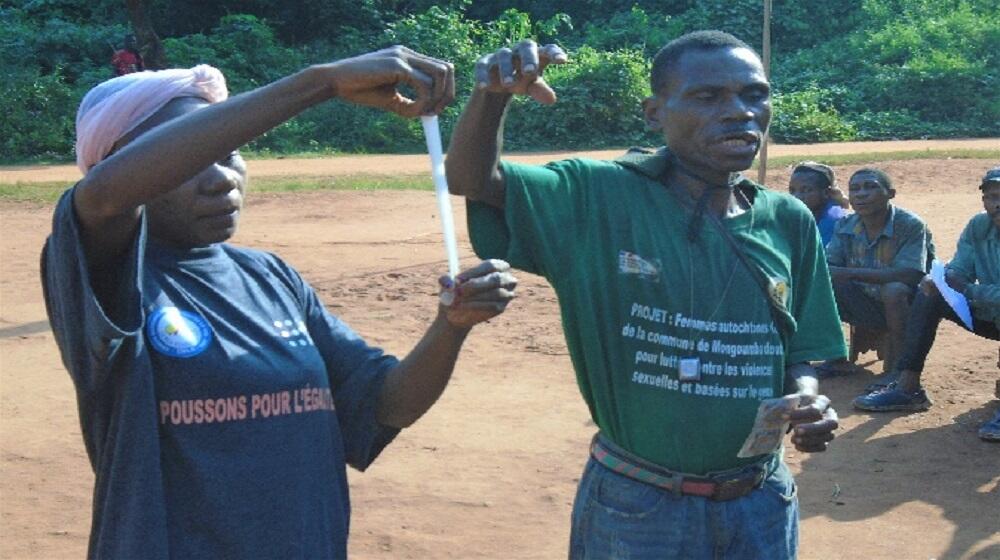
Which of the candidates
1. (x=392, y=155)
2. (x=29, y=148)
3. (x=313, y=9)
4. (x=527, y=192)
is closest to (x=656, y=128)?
(x=527, y=192)

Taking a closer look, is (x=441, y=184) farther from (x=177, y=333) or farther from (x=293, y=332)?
(x=177, y=333)

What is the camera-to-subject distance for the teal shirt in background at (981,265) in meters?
6.44

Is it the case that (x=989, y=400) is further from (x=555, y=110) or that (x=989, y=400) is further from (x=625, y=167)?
(x=555, y=110)

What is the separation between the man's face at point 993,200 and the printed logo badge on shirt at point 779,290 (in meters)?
4.01

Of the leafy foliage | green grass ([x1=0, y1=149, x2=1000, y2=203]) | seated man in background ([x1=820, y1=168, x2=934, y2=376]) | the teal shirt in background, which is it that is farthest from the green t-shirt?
the leafy foliage

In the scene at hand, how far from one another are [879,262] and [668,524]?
503cm

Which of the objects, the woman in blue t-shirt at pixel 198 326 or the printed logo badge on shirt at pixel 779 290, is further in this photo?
the printed logo badge on shirt at pixel 779 290

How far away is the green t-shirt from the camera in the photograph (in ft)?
8.89

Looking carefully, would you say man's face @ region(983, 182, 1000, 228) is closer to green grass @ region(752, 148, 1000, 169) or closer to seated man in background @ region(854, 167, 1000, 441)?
seated man in background @ region(854, 167, 1000, 441)

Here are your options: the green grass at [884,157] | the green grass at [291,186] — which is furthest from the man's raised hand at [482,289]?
the green grass at [884,157]

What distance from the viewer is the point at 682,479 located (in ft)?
8.94

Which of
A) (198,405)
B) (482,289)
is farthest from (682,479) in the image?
(198,405)

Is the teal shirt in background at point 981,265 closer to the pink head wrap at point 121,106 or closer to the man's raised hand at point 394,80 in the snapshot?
the man's raised hand at point 394,80

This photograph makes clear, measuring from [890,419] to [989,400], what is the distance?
66 centimetres
